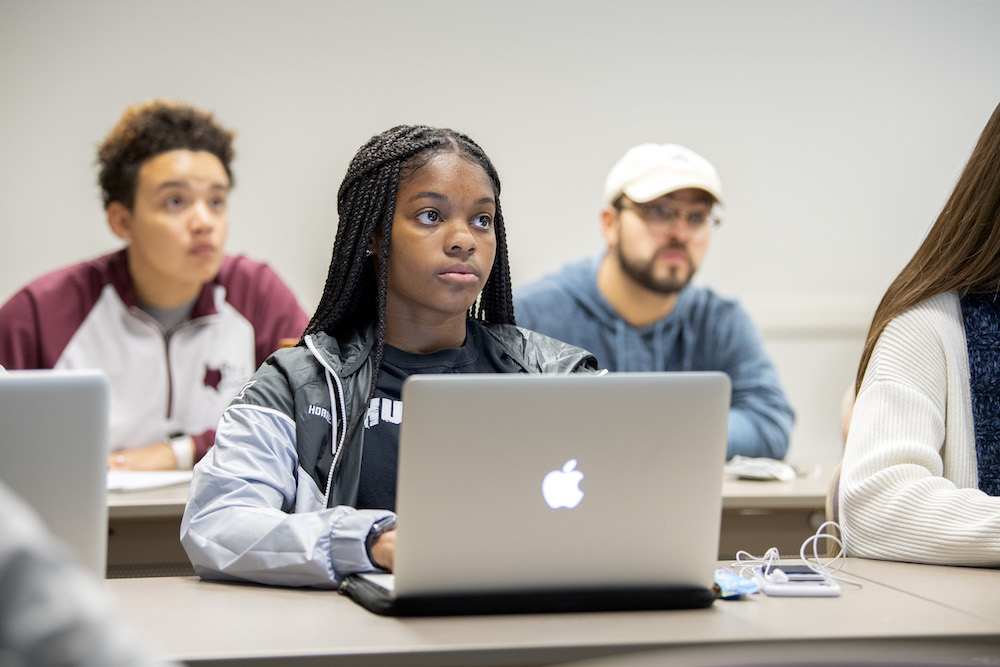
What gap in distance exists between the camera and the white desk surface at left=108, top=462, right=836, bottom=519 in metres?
2.23

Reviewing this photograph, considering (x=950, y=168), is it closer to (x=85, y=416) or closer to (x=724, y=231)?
(x=724, y=231)

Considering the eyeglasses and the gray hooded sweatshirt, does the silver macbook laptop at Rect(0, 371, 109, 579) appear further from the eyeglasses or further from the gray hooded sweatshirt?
the eyeglasses

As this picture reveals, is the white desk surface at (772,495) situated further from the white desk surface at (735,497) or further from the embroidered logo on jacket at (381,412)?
the embroidered logo on jacket at (381,412)

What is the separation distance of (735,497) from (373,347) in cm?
109

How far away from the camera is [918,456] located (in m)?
1.55

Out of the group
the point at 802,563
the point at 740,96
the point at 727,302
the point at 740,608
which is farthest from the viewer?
the point at 740,96

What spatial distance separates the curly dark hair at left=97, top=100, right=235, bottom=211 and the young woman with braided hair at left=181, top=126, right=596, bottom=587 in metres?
1.86

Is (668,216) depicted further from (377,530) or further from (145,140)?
(377,530)

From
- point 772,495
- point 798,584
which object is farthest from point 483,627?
point 772,495

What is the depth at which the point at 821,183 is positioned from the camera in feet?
14.8

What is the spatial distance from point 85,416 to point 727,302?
2.54 m

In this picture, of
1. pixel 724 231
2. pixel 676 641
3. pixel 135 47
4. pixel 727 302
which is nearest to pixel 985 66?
pixel 724 231

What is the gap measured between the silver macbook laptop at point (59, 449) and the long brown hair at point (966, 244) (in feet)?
3.94

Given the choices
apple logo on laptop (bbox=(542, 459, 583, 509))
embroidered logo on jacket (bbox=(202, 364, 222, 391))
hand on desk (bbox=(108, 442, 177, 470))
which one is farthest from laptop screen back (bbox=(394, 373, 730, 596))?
embroidered logo on jacket (bbox=(202, 364, 222, 391))
